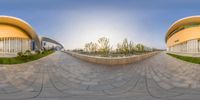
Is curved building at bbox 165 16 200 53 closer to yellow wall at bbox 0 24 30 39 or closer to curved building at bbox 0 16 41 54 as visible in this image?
curved building at bbox 0 16 41 54

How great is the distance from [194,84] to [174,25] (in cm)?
3359

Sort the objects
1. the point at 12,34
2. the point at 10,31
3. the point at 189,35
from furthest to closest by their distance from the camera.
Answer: the point at 189,35, the point at 12,34, the point at 10,31

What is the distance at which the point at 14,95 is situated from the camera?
15.8 feet

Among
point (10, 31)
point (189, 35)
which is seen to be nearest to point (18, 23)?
point (10, 31)

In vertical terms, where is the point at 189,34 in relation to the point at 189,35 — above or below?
above

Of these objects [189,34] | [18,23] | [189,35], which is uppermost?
[18,23]

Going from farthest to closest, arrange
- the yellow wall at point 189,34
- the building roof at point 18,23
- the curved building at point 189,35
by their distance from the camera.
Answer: the yellow wall at point 189,34
the curved building at point 189,35
the building roof at point 18,23

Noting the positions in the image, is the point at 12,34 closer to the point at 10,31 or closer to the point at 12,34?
the point at 12,34

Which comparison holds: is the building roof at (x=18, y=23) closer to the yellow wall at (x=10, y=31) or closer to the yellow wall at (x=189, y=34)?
the yellow wall at (x=10, y=31)

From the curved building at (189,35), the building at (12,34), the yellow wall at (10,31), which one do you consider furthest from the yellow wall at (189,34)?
the yellow wall at (10,31)

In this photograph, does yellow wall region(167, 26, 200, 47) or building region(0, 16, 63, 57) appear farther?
yellow wall region(167, 26, 200, 47)

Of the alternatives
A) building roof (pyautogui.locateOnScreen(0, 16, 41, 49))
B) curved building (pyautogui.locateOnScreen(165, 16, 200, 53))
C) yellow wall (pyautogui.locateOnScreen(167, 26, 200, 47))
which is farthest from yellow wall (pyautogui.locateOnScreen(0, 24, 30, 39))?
yellow wall (pyautogui.locateOnScreen(167, 26, 200, 47))

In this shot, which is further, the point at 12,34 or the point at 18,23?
the point at 18,23

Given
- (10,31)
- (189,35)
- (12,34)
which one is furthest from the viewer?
(189,35)
